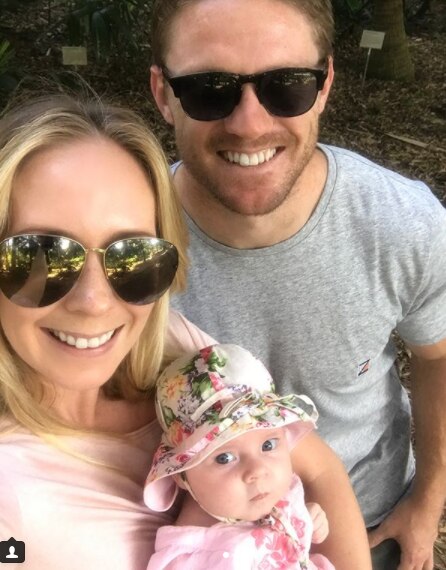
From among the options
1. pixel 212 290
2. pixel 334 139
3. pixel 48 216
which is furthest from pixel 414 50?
pixel 48 216

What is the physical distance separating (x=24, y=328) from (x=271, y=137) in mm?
854

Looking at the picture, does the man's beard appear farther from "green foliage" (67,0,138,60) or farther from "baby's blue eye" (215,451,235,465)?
"green foliage" (67,0,138,60)

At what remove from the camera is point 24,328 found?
129cm

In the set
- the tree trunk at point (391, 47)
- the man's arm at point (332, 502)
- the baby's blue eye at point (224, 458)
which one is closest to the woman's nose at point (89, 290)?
the baby's blue eye at point (224, 458)

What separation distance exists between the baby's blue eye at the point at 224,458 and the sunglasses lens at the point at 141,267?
13.8 inches

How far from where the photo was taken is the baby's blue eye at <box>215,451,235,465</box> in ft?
4.51

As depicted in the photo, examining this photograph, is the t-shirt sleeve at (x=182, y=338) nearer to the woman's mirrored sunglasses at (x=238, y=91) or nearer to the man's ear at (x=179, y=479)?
the man's ear at (x=179, y=479)

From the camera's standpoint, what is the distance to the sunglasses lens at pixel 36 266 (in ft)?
3.98

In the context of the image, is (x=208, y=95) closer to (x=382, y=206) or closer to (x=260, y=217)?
(x=260, y=217)

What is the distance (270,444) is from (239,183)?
0.71 metres

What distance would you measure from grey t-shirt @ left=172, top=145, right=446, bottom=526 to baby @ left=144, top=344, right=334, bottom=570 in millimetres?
367

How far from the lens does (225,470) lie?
138 cm

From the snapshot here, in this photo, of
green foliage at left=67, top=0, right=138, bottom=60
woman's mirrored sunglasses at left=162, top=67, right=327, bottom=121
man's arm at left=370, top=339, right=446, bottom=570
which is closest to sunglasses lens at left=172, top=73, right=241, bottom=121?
woman's mirrored sunglasses at left=162, top=67, right=327, bottom=121

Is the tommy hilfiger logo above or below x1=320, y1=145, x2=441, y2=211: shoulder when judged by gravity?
below
